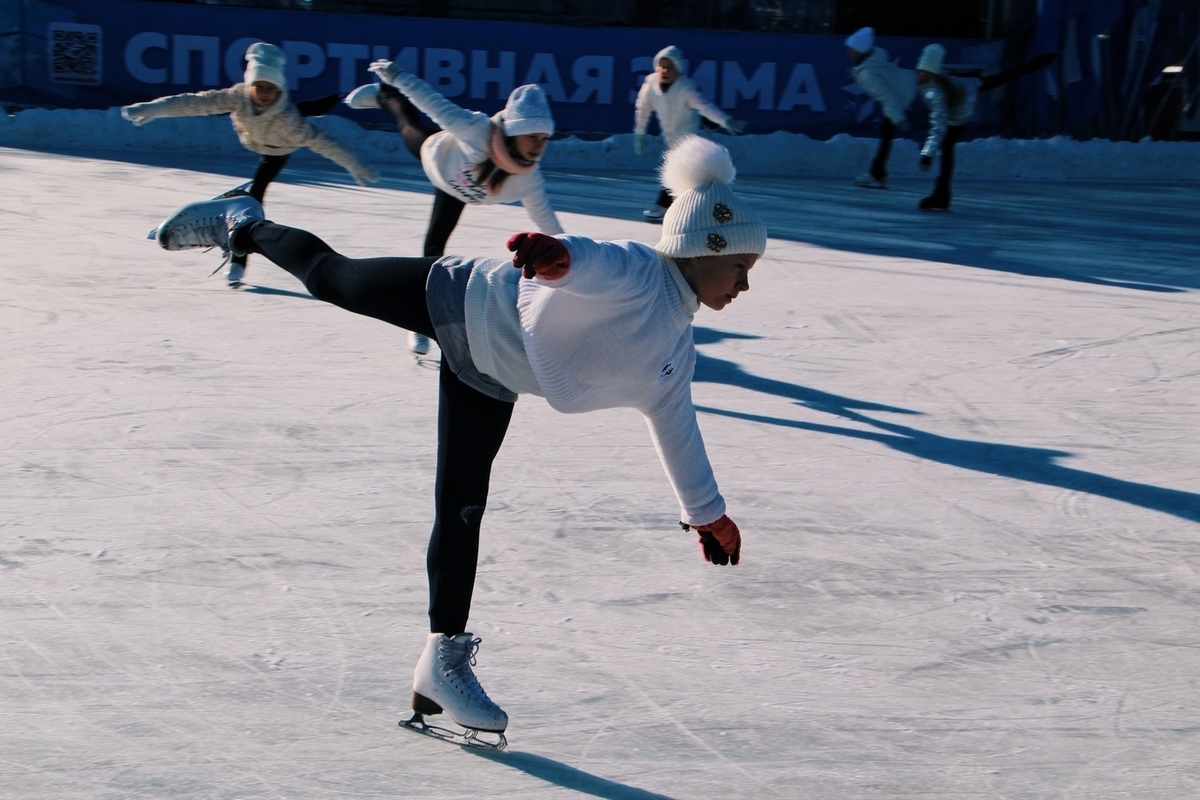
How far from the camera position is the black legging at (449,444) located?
99.4 inches

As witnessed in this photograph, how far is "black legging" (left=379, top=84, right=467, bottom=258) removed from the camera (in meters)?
5.42

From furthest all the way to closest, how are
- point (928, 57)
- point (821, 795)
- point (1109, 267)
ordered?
1. point (928, 57)
2. point (1109, 267)
3. point (821, 795)

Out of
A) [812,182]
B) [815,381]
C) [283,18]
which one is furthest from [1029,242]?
[283,18]

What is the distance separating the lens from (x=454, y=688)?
2521 mm

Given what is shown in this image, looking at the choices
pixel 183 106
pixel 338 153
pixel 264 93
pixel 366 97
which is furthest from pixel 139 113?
pixel 366 97

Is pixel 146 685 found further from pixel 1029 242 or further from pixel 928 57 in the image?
pixel 928 57

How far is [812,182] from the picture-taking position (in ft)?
41.5

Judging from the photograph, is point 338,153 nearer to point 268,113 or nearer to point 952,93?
point 268,113

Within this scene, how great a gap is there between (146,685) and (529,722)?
81 centimetres

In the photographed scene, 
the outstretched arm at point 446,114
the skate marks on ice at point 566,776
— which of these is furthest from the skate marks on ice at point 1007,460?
the skate marks on ice at point 566,776

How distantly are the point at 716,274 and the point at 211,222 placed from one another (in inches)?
58.2

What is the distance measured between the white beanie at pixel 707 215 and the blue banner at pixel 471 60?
11.3 meters

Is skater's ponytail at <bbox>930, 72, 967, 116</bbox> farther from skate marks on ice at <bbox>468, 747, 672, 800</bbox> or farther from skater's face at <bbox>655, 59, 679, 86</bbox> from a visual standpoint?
skate marks on ice at <bbox>468, 747, 672, 800</bbox>

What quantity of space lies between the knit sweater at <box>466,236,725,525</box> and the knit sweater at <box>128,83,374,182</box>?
13.6 ft
